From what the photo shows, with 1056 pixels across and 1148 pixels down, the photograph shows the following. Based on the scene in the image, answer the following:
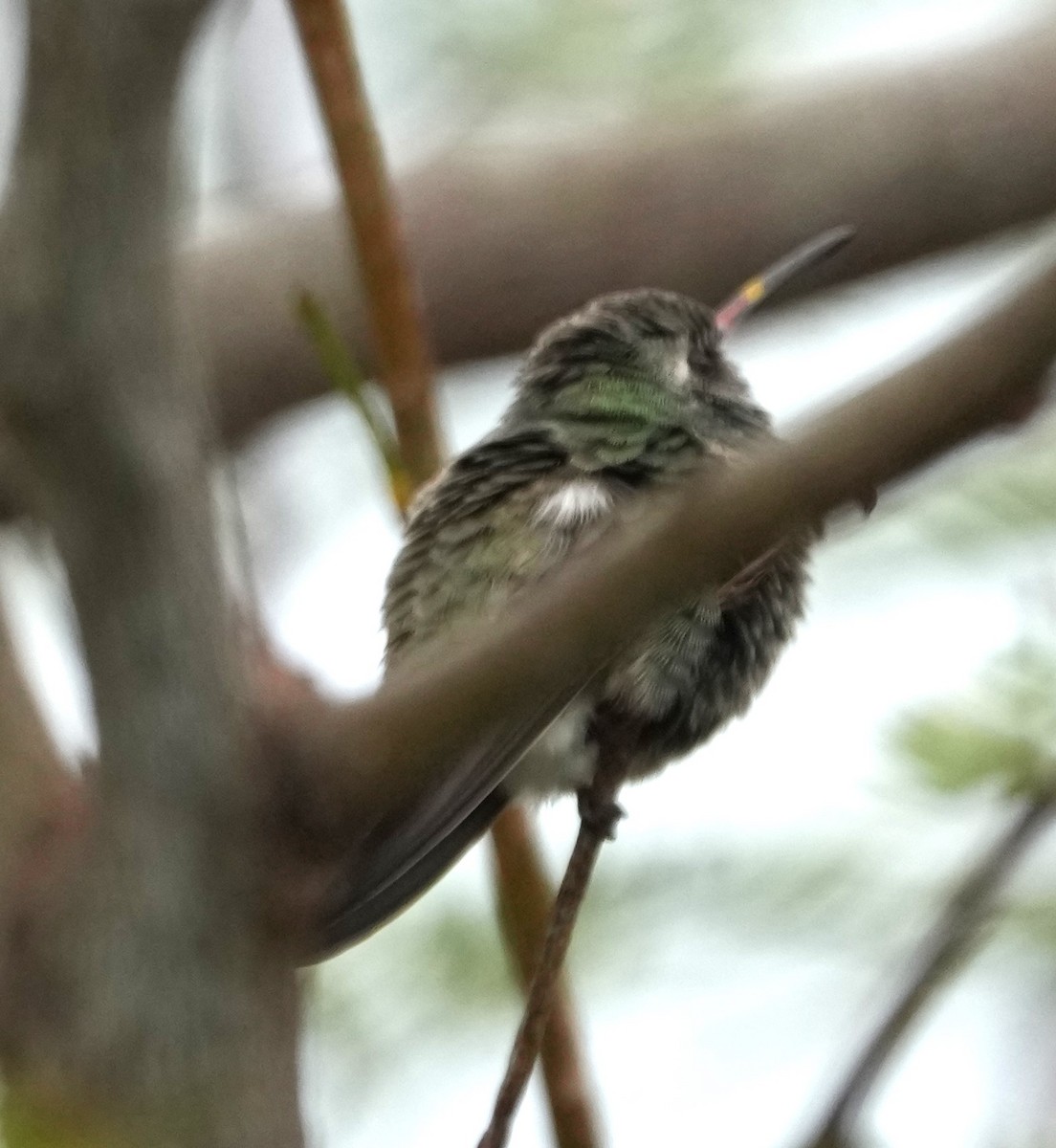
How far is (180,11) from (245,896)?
709 mm

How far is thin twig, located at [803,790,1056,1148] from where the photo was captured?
62.0 inches

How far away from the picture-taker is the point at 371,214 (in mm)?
2225

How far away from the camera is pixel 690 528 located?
133 centimetres

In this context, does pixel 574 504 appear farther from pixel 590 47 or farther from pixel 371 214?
pixel 590 47

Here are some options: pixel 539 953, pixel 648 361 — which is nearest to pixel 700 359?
pixel 648 361

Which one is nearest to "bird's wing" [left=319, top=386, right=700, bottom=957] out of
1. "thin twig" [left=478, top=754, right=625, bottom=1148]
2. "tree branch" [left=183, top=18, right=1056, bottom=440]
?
"thin twig" [left=478, top=754, right=625, bottom=1148]

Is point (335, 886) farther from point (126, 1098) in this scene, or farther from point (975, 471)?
point (975, 471)

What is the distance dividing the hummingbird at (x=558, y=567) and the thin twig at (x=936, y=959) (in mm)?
584

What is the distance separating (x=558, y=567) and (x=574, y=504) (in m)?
0.29

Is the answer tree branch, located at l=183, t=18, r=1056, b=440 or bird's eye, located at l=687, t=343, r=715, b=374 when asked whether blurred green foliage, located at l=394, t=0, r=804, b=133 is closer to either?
tree branch, located at l=183, t=18, r=1056, b=440

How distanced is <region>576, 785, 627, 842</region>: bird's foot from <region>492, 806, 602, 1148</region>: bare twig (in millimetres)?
126

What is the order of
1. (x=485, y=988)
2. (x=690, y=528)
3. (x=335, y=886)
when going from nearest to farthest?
1. (x=690, y=528)
2. (x=335, y=886)
3. (x=485, y=988)

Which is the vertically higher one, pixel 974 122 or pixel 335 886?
pixel 974 122

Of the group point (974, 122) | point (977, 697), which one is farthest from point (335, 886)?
point (974, 122)
